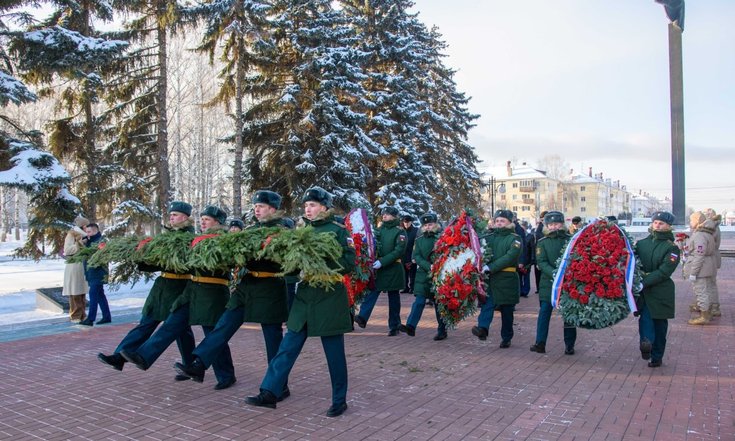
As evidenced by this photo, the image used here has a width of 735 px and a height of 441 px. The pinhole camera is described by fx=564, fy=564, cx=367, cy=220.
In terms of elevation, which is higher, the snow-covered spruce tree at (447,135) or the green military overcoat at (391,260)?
the snow-covered spruce tree at (447,135)

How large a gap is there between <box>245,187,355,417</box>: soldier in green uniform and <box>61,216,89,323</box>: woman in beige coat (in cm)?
659

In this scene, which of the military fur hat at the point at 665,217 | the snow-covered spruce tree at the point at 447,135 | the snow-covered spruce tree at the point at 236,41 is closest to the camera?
the military fur hat at the point at 665,217

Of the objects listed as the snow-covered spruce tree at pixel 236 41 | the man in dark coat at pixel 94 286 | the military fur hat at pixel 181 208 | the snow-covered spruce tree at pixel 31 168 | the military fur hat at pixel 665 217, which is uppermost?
the snow-covered spruce tree at pixel 236 41

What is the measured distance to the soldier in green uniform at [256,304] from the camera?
206 inches

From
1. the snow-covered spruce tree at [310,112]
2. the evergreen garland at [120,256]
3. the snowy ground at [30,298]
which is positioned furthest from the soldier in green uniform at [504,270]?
the snow-covered spruce tree at [310,112]

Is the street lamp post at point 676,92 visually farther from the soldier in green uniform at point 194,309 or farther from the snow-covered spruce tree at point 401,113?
the soldier in green uniform at point 194,309

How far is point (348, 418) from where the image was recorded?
16.2 feet

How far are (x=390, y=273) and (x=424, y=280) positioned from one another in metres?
0.72

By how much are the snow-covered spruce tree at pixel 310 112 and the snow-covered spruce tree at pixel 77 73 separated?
4.98 metres

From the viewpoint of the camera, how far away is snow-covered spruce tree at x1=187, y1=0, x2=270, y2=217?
58.0 feet

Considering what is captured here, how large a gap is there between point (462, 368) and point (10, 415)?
4.67 metres

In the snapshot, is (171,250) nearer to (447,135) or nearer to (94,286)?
(94,286)

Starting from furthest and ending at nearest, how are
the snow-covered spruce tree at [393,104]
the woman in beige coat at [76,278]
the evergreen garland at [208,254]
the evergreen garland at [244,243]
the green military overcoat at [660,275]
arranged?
the snow-covered spruce tree at [393,104], the woman in beige coat at [76,278], the green military overcoat at [660,275], the evergreen garland at [208,254], the evergreen garland at [244,243]

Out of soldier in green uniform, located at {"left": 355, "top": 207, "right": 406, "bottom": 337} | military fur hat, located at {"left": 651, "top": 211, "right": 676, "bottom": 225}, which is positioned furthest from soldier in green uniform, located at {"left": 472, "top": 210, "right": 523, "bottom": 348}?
military fur hat, located at {"left": 651, "top": 211, "right": 676, "bottom": 225}
